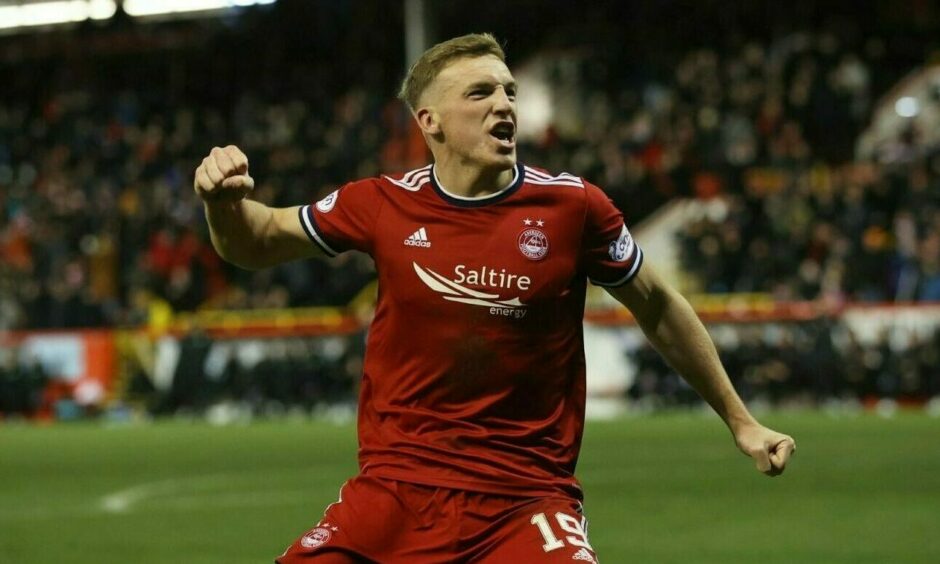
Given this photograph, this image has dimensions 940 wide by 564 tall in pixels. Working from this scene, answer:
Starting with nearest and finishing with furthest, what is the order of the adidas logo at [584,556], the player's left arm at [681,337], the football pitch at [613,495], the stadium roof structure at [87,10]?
the adidas logo at [584,556] → the player's left arm at [681,337] → the football pitch at [613,495] → the stadium roof structure at [87,10]

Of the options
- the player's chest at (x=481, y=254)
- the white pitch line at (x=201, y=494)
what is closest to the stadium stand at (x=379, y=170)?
the white pitch line at (x=201, y=494)

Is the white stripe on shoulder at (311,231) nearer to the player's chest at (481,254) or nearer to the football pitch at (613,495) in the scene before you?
the player's chest at (481,254)

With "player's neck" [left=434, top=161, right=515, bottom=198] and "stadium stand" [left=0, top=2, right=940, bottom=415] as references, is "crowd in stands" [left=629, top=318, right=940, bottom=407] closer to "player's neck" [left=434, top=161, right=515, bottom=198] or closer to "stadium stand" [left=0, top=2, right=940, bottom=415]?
"stadium stand" [left=0, top=2, right=940, bottom=415]

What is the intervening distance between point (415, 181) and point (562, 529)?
106cm

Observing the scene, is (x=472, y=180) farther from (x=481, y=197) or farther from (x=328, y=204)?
(x=328, y=204)

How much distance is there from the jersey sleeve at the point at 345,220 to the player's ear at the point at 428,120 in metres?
0.22

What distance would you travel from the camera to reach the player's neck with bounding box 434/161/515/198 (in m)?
4.55

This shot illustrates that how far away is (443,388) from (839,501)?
6.73 meters

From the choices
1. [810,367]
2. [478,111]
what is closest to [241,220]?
[478,111]

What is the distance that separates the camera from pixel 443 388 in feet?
14.6

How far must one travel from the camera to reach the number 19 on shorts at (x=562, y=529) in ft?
13.9

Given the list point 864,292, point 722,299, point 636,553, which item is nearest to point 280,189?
point 722,299

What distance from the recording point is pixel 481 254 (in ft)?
14.6

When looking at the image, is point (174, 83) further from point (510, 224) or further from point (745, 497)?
point (510, 224)
